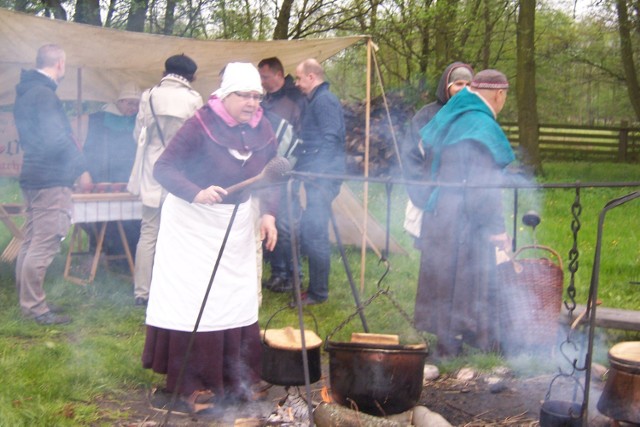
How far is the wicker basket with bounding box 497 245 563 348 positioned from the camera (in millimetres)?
4500

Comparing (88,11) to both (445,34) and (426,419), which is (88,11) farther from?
→ (426,419)

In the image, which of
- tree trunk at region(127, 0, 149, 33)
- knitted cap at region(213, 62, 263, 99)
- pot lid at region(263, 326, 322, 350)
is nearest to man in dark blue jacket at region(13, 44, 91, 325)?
knitted cap at region(213, 62, 263, 99)

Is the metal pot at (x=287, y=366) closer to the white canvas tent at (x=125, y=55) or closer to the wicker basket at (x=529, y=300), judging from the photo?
the wicker basket at (x=529, y=300)

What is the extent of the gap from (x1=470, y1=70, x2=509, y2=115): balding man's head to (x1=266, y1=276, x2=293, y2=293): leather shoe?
2713 mm

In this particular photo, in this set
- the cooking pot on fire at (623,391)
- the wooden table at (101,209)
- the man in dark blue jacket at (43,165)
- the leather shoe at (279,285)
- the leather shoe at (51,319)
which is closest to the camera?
the cooking pot on fire at (623,391)

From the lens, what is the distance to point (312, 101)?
19.3 ft

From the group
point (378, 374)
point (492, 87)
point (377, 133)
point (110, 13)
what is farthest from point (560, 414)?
point (110, 13)

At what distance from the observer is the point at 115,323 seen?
556 centimetres

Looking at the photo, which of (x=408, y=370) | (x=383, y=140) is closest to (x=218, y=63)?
(x=408, y=370)

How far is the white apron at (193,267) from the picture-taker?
149 inches

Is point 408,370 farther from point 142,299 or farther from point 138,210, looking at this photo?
point 138,210

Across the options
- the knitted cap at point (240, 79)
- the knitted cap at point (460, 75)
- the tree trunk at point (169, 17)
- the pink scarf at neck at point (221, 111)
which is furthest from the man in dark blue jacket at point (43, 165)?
the tree trunk at point (169, 17)

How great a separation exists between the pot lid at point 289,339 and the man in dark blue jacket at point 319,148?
6.44 ft

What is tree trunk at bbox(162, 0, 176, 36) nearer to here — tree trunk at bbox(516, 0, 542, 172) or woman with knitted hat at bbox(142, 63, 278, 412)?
tree trunk at bbox(516, 0, 542, 172)
